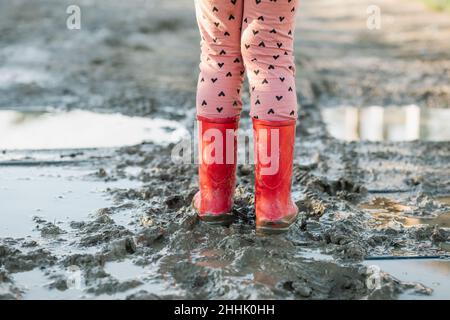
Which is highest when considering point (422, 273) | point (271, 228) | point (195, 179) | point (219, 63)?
point (219, 63)

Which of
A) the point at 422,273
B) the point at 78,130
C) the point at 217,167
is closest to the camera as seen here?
the point at 422,273

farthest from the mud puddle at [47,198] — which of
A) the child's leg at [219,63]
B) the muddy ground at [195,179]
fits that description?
the child's leg at [219,63]

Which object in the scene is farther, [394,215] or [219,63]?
[394,215]

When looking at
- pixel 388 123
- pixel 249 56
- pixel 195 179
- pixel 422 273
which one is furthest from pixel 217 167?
pixel 388 123

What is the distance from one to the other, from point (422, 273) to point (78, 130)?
2.19 meters

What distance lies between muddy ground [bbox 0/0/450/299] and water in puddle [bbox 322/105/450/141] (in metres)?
0.11

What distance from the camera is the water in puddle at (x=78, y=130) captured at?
12.7 feet

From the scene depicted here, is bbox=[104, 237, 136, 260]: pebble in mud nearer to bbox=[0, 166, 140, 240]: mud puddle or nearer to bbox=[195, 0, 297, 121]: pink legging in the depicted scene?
bbox=[0, 166, 140, 240]: mud puddle

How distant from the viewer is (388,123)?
171 inches

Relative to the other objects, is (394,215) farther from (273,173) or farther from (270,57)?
(270,57)

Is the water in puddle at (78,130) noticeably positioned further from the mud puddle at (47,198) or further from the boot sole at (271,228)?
the boot sole at (271,228)

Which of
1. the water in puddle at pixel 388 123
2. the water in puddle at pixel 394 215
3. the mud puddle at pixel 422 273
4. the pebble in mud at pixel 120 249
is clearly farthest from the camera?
the water in puddle at pixel 388 123

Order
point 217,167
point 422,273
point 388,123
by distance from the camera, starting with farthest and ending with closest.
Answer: point 388,123 < point 217,167 < point 422,273

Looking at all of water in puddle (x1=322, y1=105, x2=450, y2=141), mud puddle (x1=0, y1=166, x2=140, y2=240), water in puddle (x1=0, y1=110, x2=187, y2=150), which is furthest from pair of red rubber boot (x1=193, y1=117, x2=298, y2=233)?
→ water in puddle (x1=322, y1=105, x2=450, y2=141)
